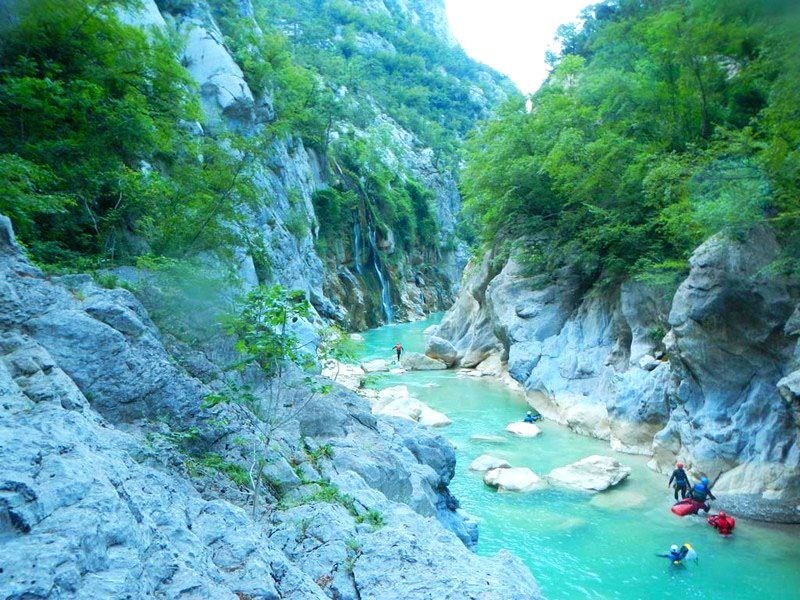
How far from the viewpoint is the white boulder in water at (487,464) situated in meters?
12.4

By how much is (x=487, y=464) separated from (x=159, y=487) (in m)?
10.1

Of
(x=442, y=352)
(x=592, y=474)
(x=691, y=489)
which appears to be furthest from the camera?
(x=442, y=352)

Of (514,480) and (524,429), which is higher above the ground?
(524,429)

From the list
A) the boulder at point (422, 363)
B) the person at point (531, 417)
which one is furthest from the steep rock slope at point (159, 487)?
the boulder at point (422, 363)

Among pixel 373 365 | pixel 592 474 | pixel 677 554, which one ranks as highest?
pixel 677 554

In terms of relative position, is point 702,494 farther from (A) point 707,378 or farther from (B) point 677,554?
(A) point 707,378

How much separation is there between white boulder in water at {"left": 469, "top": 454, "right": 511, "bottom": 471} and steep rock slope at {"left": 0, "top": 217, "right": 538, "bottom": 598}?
5767mm

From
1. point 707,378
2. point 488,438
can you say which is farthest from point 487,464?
point 707,378

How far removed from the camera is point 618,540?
30.8 ft

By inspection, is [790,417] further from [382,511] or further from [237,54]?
[237,54]

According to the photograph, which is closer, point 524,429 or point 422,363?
point 524,429

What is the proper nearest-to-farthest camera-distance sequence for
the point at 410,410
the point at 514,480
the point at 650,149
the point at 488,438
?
1. the point at 514,480
2. the point at 488,438
3. the point at 650,149
4. the point at 410,410

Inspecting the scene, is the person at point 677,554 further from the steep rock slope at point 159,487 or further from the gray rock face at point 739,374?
the steep rock slope at point 159,487

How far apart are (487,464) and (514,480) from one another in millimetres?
1043
